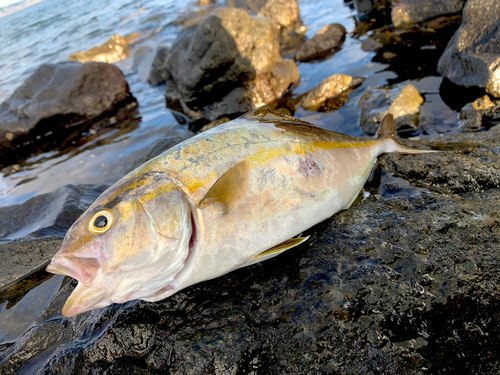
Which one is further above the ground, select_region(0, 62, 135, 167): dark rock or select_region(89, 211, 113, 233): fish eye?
select_region(89, 211, 113, 233): fish eye

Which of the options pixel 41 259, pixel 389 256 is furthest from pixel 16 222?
pixel 389 256

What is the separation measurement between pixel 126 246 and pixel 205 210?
0.51 m

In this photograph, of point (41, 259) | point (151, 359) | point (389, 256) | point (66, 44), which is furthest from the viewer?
point (66, 44)

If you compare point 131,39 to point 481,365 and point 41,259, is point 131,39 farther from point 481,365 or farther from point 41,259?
point 481,365

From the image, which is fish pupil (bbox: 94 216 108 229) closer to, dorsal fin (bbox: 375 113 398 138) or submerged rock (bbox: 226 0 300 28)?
dorsal fin (bbox: 375 113 398 138)

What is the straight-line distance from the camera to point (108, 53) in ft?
53.5

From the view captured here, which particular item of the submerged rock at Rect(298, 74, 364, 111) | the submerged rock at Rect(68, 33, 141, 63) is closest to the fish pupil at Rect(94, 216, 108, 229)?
the submerged rock at Rect(298, 74, 364, 111)

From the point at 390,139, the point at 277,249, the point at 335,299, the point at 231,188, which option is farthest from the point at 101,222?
the point at 390,139

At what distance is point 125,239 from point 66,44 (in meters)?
23.8

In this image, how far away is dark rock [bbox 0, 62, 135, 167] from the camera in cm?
916

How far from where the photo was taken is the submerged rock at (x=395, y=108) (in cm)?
584

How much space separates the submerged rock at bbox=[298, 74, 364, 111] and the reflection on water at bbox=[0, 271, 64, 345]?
20.1 feet

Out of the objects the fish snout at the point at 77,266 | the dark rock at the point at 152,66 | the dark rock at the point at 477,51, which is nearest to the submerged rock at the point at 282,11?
the dark rock at the point at 152,66

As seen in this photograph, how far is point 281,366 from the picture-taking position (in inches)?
68.9
